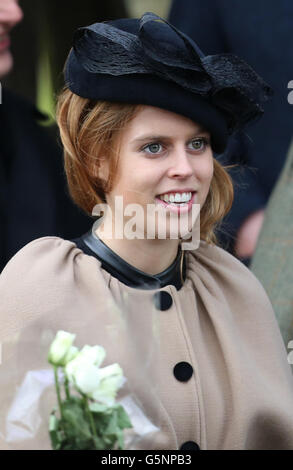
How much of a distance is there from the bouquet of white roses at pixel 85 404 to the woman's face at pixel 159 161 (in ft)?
2.12

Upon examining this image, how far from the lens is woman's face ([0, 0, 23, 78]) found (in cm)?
360

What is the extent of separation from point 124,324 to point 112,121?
0.61 meters

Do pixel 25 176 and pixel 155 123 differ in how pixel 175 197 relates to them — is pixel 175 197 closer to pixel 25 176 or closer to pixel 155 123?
pixel 155 123

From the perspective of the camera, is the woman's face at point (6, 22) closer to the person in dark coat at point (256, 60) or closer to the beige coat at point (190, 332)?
the person in dark coat at point (256, 60)

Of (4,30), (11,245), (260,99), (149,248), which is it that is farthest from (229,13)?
(149,248)

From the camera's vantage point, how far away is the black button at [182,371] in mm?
2301

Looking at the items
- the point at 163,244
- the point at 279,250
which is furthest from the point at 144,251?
the point at 279,250

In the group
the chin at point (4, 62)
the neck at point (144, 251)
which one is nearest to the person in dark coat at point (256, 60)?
the chin at point (4, 62)

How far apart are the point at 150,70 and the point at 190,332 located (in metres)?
0.69

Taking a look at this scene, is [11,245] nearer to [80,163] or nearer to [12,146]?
[12,146]

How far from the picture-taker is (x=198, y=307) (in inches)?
98.0

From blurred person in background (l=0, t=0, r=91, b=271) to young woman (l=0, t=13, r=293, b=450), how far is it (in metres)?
1.31

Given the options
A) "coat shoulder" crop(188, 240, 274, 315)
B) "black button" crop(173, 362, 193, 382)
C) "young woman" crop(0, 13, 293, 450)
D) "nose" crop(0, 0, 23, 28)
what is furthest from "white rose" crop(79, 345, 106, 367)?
"nose" crop(0, 0, 23, 28)

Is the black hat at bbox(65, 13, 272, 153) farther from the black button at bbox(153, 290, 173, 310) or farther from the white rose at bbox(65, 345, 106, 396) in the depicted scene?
the white rose at bbox(65, 345, 106, 396)
